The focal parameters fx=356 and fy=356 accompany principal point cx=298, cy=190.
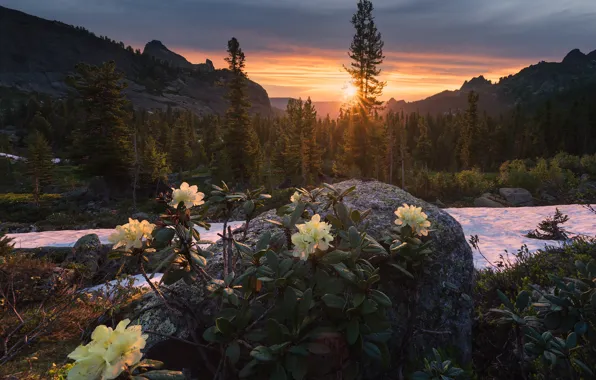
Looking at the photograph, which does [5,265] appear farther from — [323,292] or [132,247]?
[323,292]

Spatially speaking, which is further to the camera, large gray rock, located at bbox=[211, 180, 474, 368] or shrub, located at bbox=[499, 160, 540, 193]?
shrub, located at bbox=[499, 160, 540, 193]

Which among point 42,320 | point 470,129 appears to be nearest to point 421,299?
point 42,320

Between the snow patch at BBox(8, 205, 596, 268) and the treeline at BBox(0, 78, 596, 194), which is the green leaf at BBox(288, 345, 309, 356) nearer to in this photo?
the snow patch at BBox(8, 205, 596, 268)

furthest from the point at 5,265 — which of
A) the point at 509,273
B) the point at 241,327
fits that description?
the point at 509,273

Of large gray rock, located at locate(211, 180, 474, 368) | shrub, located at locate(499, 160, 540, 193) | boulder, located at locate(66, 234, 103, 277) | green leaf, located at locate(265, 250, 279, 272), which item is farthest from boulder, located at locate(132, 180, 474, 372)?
shrub, located at locate(499, 160, 540, 193)

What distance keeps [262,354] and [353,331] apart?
58 cm

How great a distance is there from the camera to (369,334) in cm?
239

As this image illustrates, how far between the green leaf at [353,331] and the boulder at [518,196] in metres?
24.2

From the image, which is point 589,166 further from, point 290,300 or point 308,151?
point 290,300

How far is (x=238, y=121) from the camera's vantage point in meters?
34.1

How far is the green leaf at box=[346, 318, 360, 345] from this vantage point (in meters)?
2.17

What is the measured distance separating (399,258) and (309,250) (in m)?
1.10

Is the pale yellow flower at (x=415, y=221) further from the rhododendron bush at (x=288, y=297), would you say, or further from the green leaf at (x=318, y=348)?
the green leaf at (x=318, y=348)

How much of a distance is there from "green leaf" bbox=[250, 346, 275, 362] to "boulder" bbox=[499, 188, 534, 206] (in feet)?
80.8
